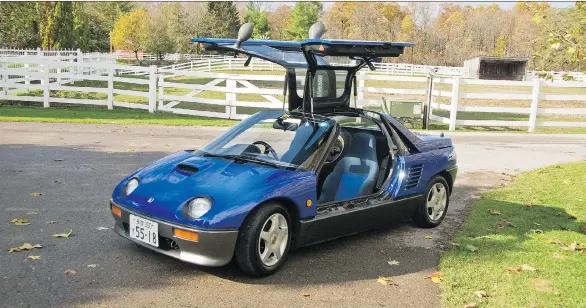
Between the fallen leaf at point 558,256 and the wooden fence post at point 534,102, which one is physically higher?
the wooden fence post at point 534,102

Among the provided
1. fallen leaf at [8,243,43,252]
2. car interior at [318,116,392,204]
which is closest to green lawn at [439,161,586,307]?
car interior at [318,116,392,204]

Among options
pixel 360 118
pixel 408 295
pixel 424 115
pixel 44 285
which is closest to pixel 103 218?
pixel 44 285

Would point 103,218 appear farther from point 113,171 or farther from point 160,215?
point 113,171

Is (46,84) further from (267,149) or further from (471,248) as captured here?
(471,248)

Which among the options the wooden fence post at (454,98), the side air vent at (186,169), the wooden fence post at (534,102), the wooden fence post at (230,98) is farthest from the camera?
the wooden fence post at (230,98)

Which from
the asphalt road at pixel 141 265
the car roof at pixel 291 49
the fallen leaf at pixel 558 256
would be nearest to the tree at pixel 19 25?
the asphalt road at pixel 141 265

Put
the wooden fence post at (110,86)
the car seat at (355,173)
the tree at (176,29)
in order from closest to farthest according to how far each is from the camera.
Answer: the car seat at (355,173)
the wooden fence post at (110,86)
the tree at (176,29)

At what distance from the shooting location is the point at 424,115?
1709 centimetres

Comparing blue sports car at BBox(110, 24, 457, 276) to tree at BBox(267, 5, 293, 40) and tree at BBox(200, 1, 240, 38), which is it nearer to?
tree at BBox(200, 1, 240, 38)

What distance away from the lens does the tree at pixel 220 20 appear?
8181cm

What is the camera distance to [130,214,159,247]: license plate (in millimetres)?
4664

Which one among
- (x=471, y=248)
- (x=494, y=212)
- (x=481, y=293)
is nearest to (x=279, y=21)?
(x=494, y=212)

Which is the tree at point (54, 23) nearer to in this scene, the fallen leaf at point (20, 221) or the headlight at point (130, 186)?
the fallen leaf at point (20, 221)

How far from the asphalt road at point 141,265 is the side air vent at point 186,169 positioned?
0.79 metres
